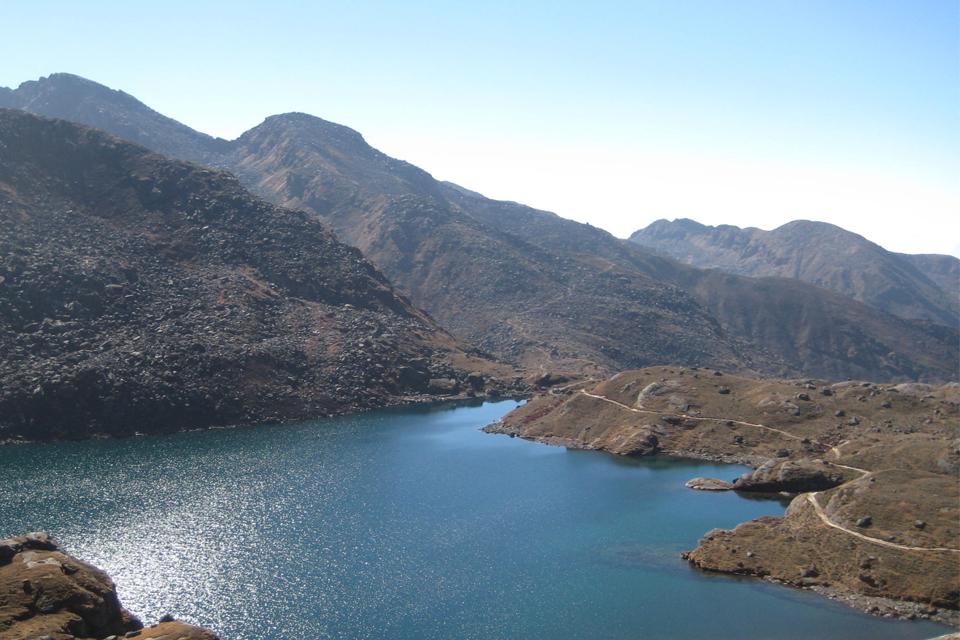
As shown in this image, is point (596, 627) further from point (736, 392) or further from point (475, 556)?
point (736, 392)

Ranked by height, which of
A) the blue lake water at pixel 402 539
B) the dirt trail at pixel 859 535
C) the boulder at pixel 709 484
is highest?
the dirt trail at pixel 859 535

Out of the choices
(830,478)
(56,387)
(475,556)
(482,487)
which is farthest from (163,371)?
(830,478)

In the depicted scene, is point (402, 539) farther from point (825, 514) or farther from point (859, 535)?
point (859, 535)

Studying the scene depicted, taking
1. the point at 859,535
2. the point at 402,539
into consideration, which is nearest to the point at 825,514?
the point at 859,535

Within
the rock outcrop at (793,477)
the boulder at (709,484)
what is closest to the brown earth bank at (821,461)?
the rock outcrop at (793,477)

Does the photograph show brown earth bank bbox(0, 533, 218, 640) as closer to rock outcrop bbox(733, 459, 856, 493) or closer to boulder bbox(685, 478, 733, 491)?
boulder bbox(685, 478, 733, 491)

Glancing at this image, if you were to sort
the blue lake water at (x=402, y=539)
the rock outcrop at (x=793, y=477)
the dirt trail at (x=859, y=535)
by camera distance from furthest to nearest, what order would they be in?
the rock outcrop at (x=793, y=477), the dirt trail at (x=859, y=535), the blue lake water at (x=402, y=539)

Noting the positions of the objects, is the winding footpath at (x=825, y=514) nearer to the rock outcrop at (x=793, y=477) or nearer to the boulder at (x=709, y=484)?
the rock outcrop at (x=793, y=477)
